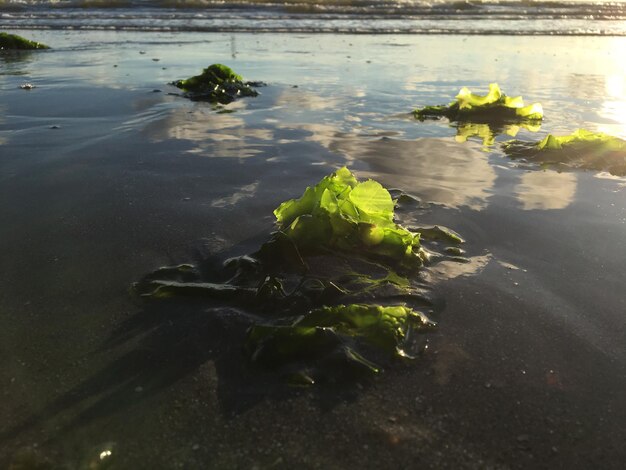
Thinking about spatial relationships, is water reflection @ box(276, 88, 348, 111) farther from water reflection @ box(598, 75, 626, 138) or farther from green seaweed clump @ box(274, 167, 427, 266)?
green seaweed clump @ box(274, 167, 427, 266)

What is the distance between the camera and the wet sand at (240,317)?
3.29 ft

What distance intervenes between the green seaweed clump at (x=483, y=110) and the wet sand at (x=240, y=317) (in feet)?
0.79

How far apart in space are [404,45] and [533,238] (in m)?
7.55

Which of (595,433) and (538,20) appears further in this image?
(538,20)

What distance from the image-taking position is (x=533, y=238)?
1.92 m

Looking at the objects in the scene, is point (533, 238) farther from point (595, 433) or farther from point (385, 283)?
point (595, 433)

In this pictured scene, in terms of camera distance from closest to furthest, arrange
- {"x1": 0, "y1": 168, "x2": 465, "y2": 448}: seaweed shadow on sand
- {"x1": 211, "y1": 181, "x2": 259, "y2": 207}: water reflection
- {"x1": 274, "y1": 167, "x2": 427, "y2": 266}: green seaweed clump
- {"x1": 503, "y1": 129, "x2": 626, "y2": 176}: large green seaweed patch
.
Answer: {"x1": 0, "y1": 168, "x2": 465, "y2": 448}: seaweed shadow on sand → {"x1": 274, "y1": 167, "x2": 427, "y2": 266}: green seaweed clump → {"x1": 211, "y1": 181, "x2": 259, "y2": 207}: water reflection → {"x1": 503, "y1": 129, "x2": 626, "y2": 176}: large green seaweed patch

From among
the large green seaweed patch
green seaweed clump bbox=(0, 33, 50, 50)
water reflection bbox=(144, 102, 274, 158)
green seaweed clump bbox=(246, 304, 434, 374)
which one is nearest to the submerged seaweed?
green seaweed clump bbox=(246, 304, 434, 374)

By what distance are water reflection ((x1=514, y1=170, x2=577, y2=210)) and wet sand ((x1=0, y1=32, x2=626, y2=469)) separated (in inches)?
0.6

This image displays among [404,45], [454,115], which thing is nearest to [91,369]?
[454,115]

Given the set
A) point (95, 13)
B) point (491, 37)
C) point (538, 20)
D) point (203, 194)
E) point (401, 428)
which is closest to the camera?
point (401, 428)

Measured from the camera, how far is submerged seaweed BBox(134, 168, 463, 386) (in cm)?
122

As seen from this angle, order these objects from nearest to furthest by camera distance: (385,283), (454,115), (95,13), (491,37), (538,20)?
(385,283) → (454,115) → (491,37) → (95,13) → (538,20)

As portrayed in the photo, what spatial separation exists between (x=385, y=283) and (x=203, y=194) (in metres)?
1.04
